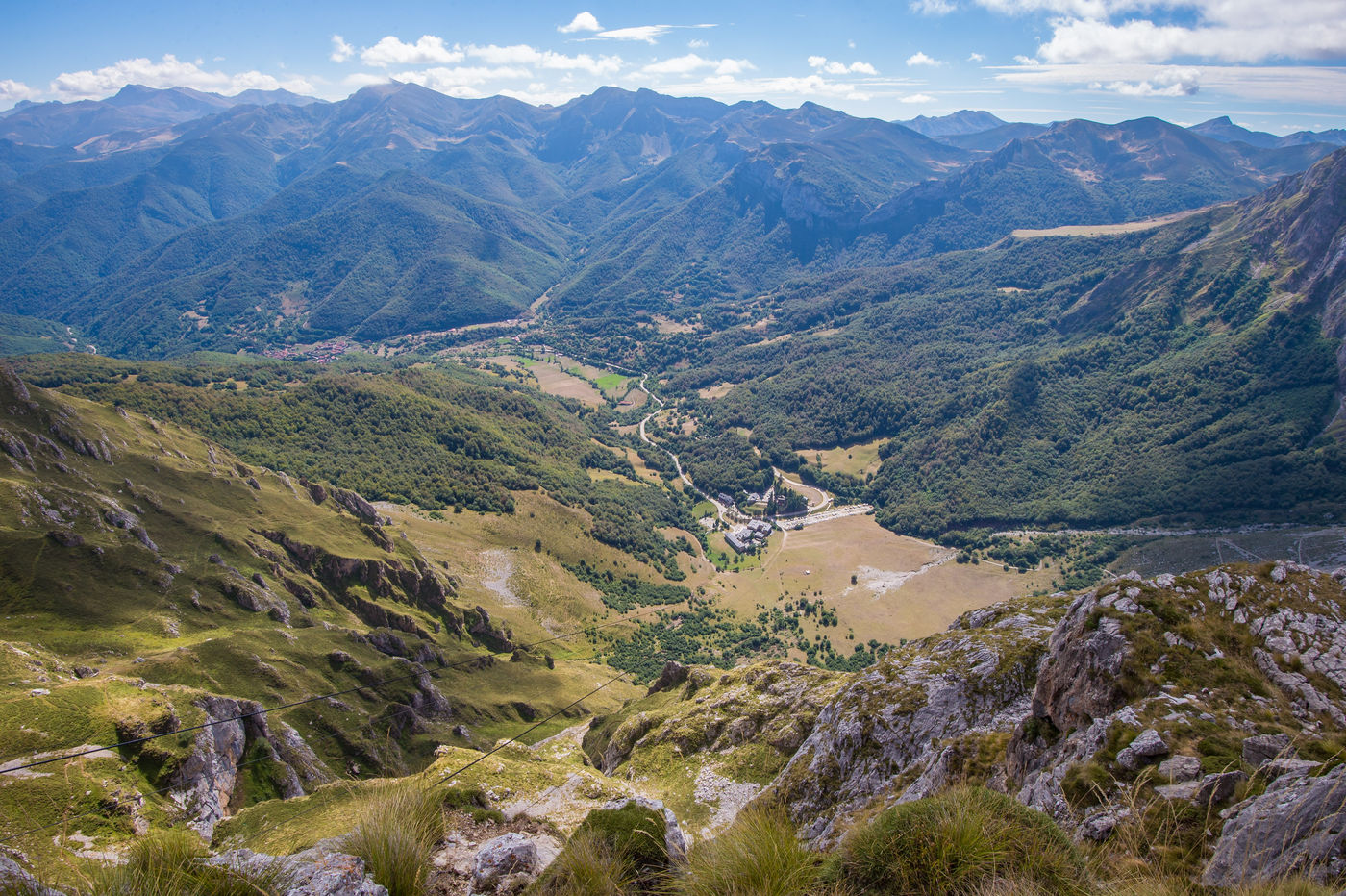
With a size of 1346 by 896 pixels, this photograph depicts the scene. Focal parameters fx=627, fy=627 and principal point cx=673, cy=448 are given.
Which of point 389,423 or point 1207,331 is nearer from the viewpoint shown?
point 389,423

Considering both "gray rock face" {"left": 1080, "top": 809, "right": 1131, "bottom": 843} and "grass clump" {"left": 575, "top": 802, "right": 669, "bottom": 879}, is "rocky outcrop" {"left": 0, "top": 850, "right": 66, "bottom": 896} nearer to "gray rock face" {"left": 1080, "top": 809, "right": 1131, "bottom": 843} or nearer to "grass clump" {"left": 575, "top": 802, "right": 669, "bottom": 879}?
"grass clump" {"left": 575, "top": 802, "right": 669, "bottom": 879}

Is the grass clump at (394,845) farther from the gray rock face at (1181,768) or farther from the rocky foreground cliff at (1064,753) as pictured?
the gray rock face at (1181,768)

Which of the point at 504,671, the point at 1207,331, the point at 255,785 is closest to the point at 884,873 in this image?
the point at 255,785

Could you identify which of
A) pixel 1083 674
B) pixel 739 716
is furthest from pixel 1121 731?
pixel 739 716

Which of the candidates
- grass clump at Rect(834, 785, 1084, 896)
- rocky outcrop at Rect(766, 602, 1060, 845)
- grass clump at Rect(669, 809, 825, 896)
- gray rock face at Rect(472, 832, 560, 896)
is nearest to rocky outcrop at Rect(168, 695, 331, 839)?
gray rock face at Rect(472, 832, 560, 896)

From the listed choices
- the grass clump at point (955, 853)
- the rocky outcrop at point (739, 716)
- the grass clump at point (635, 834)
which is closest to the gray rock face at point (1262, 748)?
the grass clump at point (955, 853)

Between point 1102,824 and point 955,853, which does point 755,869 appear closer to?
point 955,853

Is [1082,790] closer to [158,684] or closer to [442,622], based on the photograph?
[158,684]
